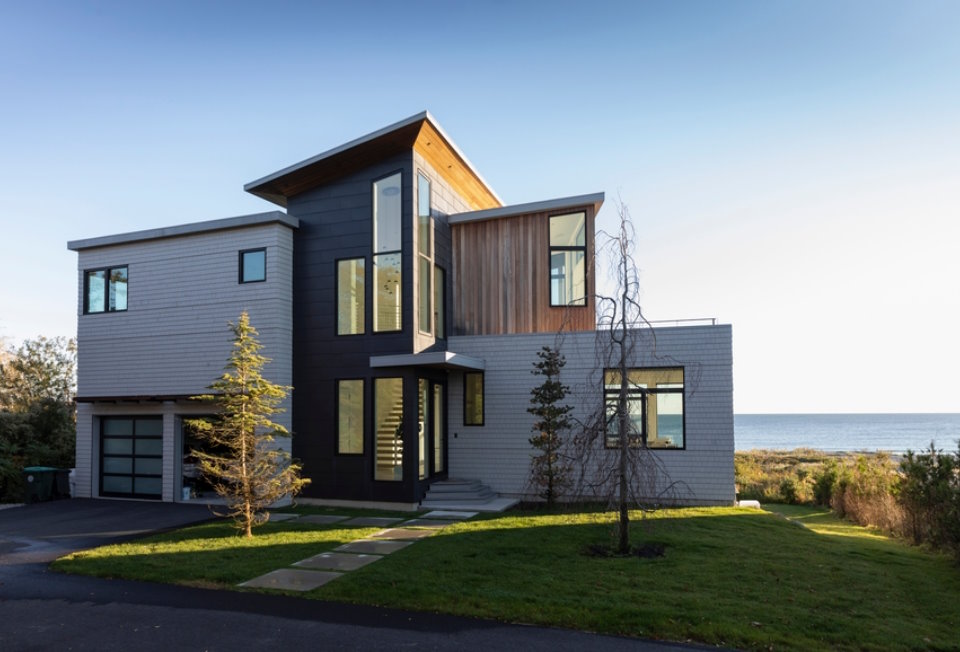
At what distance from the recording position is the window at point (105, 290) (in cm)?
1520

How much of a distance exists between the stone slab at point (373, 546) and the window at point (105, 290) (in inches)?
383

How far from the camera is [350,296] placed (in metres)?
13.6

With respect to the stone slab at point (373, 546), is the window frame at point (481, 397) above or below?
above

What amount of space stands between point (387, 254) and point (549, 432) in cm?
508

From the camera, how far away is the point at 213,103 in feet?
47.4

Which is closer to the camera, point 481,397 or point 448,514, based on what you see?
point 448,514

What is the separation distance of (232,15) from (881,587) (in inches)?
560

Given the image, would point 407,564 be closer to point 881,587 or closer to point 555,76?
point 881,587

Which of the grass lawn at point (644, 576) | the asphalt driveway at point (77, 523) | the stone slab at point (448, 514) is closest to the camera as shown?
the grass lawn at point (644, 576)

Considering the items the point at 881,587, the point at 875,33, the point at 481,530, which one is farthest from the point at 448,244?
the point at 881,587

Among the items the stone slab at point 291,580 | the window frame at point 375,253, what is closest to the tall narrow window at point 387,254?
the window frame at point 375,253

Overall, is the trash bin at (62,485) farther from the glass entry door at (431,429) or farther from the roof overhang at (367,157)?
the glass entry door at (431,429)

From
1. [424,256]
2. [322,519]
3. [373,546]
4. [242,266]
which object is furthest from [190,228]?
[373,546]

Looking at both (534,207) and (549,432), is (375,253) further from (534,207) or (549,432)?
(549,432)
